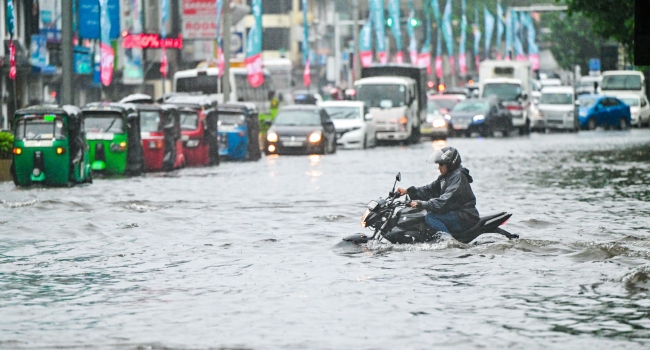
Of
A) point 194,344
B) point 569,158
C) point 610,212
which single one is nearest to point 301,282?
point 194,344

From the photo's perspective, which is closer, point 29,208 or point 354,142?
point 29,208

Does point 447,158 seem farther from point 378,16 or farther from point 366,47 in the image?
point 378,16

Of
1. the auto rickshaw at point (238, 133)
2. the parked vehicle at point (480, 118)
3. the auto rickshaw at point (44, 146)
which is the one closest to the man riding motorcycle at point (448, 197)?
the auto rickshaw at point (44, 146)

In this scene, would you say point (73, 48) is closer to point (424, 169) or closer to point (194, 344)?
point (424, 169)

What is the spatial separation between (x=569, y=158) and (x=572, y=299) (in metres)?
27.1

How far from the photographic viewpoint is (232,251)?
16.7m

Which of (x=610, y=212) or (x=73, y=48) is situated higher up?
(x=73, y=48)

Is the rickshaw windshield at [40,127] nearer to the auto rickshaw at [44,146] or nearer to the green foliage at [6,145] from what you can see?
the auto rickshaw at [44,146]

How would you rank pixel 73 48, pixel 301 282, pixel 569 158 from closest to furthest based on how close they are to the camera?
1. pixel 301 282
2. pixel 73 48
3. pixel 569 158

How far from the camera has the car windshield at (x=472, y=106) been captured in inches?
2250

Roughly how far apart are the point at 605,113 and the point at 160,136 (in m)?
36.0

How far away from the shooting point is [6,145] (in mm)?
29953

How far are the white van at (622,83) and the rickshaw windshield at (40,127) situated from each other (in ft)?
159

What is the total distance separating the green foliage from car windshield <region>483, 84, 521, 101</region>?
3522cm
